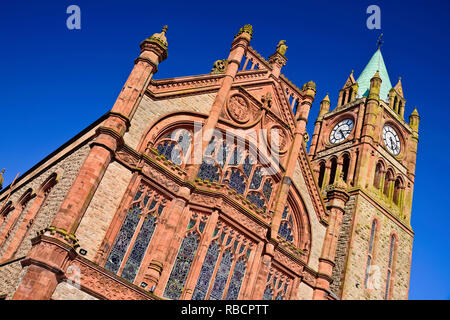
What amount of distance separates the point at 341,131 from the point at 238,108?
21372 millimetres

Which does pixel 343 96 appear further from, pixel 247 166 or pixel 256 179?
pixel 247 166

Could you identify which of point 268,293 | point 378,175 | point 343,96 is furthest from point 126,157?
point 343,96

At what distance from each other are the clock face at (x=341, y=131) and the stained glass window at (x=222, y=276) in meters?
24.9

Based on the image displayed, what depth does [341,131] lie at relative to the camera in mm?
44531

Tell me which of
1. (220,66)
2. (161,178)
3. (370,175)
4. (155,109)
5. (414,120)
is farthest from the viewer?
(414,120)

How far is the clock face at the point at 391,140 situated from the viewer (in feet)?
141

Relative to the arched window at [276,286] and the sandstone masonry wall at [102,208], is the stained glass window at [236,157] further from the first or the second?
the sandstone masonry wall at [102,208]

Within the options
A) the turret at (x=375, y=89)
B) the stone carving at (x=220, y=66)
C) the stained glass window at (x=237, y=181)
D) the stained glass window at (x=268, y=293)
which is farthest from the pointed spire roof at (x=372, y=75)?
the stained glass window at (x=268, y=293)

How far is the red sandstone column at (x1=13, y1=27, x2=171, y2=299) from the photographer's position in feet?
52.2

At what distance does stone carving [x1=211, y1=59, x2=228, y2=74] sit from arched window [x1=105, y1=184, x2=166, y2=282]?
8379 mm

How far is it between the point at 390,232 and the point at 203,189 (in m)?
21.2

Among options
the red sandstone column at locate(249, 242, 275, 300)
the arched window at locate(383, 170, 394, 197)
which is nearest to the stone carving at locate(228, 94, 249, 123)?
the red sandstone column at locate(249, 242, 275, 300)

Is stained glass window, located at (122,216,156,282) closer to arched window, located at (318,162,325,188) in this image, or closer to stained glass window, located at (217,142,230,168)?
stained glass window, located at (217,142,230,168)
